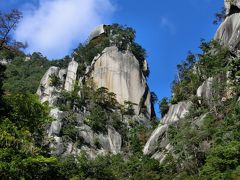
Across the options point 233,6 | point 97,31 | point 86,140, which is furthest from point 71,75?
point 233,6

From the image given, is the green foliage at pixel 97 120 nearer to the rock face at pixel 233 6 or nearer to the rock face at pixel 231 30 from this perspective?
the rock face at pixel 231 30

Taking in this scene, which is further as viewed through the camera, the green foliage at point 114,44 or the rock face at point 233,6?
the green foliage at point 114,44

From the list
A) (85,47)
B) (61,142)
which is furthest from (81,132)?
(85,47)

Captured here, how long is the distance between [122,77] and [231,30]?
658 inches

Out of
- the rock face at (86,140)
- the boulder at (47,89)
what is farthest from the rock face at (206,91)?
the boulder at (47,89)

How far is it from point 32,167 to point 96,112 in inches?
1086

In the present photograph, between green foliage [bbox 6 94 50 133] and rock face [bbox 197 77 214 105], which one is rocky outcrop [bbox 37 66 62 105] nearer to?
rock face [bbox 197 77 214 105]

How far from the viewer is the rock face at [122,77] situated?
52.2 meters

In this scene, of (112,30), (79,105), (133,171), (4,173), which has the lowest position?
(4,173)

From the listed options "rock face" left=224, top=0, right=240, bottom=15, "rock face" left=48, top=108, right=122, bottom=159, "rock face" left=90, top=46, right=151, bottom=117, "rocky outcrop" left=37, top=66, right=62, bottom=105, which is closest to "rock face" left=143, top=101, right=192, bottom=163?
"rock face" left=48, top=108, right=122, bottom=159

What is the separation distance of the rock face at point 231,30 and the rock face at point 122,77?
1302 cm

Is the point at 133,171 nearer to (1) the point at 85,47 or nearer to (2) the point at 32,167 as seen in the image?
(2) the point at 32,167

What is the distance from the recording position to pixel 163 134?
38.8 m

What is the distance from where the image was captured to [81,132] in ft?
145
